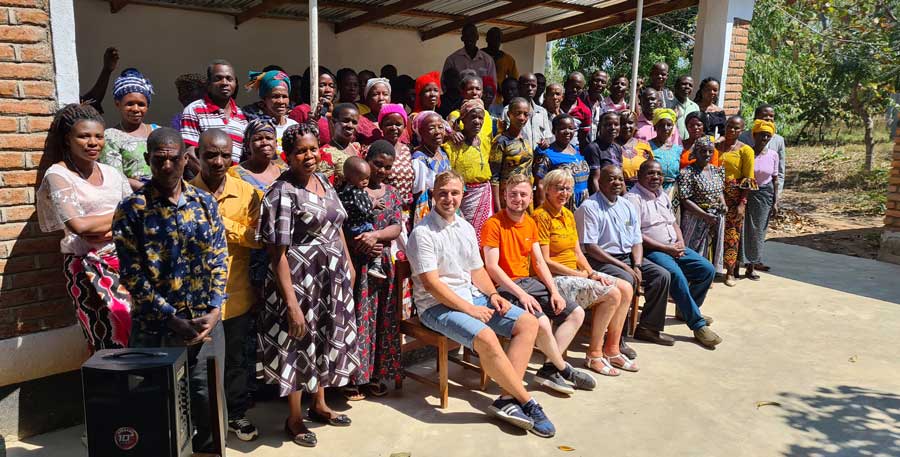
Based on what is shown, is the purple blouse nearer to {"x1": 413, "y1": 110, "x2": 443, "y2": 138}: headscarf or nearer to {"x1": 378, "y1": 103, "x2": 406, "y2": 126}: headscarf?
{"x1": 413, "y1": 110, "x2": 443, "y2": 138}: headscarf

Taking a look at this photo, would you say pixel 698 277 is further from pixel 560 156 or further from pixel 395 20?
pixel 395 20

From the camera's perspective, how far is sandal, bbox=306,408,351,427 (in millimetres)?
3668

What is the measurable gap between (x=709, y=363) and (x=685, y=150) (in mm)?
2486

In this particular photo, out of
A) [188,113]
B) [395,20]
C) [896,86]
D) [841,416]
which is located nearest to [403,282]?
[188,113]

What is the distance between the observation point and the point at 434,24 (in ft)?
32.4

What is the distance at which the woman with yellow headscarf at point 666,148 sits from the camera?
19.6 feet

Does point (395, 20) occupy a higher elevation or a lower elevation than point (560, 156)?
higher

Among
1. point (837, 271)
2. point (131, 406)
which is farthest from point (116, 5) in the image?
point (837, 271)

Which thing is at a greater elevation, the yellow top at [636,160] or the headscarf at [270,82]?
the headscarf at [270,82]

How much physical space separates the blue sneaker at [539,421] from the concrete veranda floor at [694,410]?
0.14 ft

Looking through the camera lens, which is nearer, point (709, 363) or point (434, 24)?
point (709, 363)

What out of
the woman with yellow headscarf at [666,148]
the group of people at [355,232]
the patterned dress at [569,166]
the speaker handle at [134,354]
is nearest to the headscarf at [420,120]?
the group of people at [355,232]

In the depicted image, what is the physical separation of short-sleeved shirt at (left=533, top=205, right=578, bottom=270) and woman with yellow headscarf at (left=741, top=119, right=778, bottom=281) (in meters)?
3.17

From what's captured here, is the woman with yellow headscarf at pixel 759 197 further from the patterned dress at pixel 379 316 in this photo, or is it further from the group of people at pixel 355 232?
the patterned dress at pixel 379 316
